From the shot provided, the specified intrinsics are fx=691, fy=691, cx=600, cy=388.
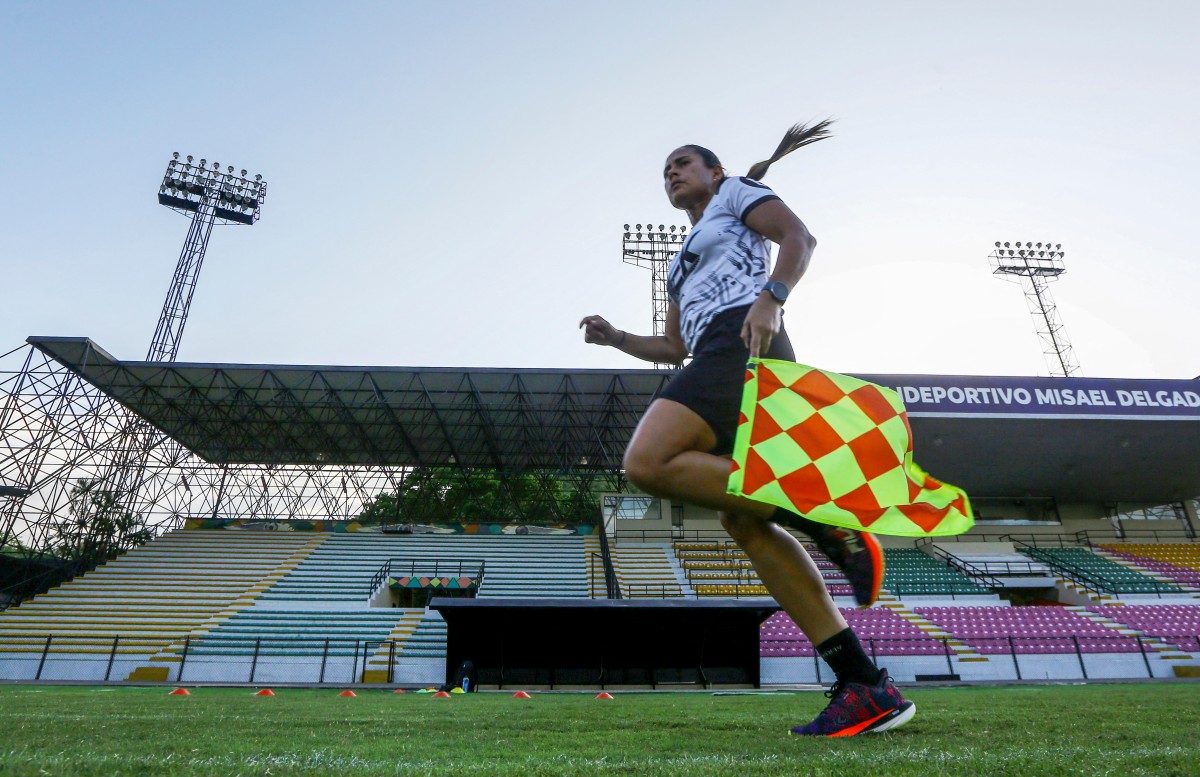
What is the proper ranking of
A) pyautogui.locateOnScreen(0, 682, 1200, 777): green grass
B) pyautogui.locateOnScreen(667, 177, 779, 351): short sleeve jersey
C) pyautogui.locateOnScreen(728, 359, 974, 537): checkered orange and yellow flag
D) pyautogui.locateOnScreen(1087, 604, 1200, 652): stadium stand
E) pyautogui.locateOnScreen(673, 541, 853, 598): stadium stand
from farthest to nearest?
pyautogui.locateOnScreen(673, 541, 853, 598): stadium stand, pyautogui.locateOnScreen(1087, 604, 1200, 652): stadium stand, pyautogui.locateOnScreen(667, 177, 779, 351): short sleeve jersey, pyautogui.locateOnScreen(728, 359, 974, 537): checkered orange and yellow flag, pyautogui.locateOnScreen(0, 682, 1200, 777): green grass

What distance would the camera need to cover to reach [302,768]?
1.55 metres

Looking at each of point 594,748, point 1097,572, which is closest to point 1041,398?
point 1097,572

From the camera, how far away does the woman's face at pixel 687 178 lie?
2881 mm

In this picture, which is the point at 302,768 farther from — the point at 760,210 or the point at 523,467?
the point at 523,467

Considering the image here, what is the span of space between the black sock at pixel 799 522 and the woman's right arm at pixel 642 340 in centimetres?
88

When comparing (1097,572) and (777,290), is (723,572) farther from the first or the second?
(777,290)

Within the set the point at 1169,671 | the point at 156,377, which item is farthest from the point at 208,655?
the point at 1169,671

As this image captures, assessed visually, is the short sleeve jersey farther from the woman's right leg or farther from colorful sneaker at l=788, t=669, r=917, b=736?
colorful sneaker at l=788, t=669, r=917, b=736

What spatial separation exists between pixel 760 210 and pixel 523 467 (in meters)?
26.7

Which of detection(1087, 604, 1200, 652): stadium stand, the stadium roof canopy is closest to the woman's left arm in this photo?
the stadium roof canopy

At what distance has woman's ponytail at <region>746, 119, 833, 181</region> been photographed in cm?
279

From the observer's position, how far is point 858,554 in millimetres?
2268

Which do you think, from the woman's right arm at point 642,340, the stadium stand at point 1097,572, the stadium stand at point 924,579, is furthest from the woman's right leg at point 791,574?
the stadium stand at point 1097,572

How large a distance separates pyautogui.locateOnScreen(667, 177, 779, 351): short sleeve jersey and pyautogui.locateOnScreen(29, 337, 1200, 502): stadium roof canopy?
1788 cm
